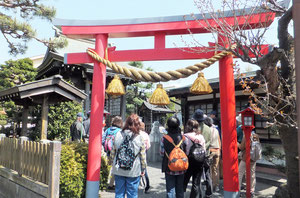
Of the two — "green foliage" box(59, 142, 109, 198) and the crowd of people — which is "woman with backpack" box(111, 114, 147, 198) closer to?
the crowd of people

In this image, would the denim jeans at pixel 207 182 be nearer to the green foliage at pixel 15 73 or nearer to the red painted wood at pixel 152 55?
the red painted wood at pixel 152 55

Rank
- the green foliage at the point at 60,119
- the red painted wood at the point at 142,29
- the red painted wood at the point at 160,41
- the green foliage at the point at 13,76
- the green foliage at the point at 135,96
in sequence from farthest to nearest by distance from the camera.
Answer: the green foliage at the point at 135,96 < the green foliage at the point at 13,76 < the green foliage at the point at 60,119 < the red painted wood at the point at 160,41 < the red painted wood at the point at 142,29

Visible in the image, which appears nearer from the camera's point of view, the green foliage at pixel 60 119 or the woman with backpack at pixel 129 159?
the woman with backpack at pixel 129 159

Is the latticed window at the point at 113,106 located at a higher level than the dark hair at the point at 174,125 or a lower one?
higher

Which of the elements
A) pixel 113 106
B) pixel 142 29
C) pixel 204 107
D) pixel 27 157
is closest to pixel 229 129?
pixel 142 29

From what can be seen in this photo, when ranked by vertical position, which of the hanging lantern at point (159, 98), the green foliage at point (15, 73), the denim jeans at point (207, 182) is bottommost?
the denim jeans at point (207, 182)

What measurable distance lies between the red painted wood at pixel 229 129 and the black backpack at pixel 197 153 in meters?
0.41

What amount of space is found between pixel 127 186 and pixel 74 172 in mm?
1077

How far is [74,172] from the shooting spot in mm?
3857

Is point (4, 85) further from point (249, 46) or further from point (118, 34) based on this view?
point (249, 46)

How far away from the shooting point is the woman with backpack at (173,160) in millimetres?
3461

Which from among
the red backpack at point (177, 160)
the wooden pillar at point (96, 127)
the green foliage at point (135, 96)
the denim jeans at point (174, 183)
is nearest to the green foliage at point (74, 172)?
the wooden pillar at point (96, 127)

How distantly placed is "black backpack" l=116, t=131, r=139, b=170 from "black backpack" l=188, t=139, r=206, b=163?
104cm

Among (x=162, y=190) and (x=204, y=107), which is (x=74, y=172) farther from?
(x=204, y=107)
